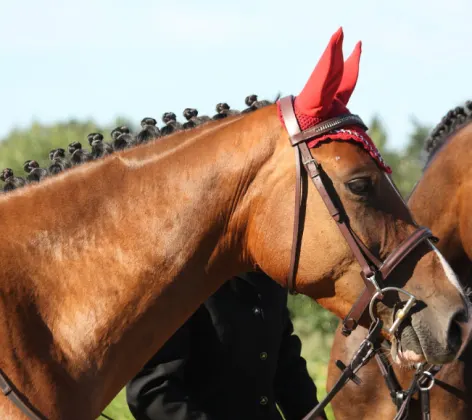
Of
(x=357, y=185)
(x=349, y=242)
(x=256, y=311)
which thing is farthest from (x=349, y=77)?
(x=256, y=311)

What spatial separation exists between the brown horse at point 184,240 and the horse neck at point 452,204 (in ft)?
5.21

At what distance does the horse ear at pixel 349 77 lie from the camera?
11.3 ft

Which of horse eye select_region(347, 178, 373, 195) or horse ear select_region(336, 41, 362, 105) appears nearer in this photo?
horse eye select_region(347, 178, 373, 195)

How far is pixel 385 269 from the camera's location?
126 inches

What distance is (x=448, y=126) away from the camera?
205 inches

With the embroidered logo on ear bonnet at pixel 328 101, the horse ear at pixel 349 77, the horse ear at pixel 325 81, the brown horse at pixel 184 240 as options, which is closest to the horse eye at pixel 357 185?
the brown horse at pixel 184 240

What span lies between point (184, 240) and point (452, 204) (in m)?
2.12

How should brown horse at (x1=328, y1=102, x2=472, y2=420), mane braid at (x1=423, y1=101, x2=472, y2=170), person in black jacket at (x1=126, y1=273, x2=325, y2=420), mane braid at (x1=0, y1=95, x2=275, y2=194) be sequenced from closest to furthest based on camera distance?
mane braid at (x1=0, y1=95, x2=275, y2=194) < person in black jacket at (x1=126, y1=273, x2=325, y2=420) < brown horse at (x1=328, y1=102, x2=472, y2=420) < mane braid at (x1=423, y1=101, x2=472, y2=170)

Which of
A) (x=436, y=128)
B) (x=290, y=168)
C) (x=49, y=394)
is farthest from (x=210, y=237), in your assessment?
(x=436, y=128)

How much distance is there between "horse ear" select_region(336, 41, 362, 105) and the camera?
11.3 ft

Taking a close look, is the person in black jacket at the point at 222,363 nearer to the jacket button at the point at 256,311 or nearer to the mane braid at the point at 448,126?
the jacket button at the point at 256,311

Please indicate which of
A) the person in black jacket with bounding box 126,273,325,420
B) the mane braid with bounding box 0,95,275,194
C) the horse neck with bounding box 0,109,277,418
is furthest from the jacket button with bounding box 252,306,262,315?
the mane braid with bounding box 0,95,275,194

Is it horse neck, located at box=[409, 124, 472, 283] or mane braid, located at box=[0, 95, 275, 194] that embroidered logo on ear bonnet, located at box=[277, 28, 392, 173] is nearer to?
mane braid, located at box=[0, 95, 275, 194]

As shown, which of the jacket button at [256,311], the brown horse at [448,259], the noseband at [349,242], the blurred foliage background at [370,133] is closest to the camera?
the noseband at [349,242]
